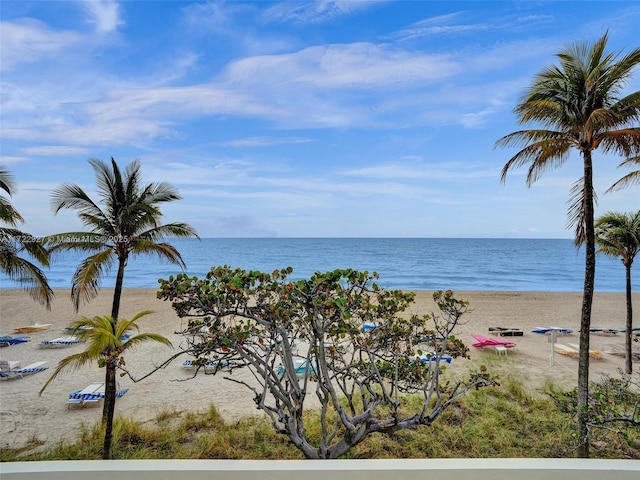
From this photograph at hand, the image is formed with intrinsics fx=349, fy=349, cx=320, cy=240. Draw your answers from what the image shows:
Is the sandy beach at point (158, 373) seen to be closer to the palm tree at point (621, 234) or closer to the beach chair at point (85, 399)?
the beach chair at point (85, 399)

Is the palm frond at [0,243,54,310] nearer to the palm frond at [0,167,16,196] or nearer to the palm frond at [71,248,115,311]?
the palm frond at [71,248,115,311]

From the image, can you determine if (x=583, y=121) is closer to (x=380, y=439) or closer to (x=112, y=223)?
(x=380, y=439)

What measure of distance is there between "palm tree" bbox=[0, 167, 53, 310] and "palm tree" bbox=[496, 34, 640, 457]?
297 inches

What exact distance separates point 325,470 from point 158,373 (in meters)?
9.25

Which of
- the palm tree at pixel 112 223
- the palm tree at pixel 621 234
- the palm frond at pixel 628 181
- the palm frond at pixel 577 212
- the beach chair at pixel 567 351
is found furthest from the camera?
the beach chair at pixel 567 351

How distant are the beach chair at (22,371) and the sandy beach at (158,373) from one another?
0.16m

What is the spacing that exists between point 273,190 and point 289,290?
4823 centimetres

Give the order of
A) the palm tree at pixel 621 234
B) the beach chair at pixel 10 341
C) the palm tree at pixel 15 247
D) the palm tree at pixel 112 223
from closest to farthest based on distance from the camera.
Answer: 1. the palm tree at pixel 15 247
2. the palm tree at pixel 112 223
3. the palm tree at pixel 621 234
4. the beach chair at pixel 10 341

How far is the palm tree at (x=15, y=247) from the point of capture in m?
5.41

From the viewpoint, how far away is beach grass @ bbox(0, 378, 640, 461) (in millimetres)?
5027

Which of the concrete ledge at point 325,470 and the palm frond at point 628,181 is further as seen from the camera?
the palm frond at point 628,181

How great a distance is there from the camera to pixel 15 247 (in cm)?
568

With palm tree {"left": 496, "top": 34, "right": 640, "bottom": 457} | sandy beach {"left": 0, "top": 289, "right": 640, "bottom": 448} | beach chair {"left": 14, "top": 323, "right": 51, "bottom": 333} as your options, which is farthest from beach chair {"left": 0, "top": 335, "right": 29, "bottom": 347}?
palm tree {"left": 496, "top": 34, "right": 640, "bottom": 457}

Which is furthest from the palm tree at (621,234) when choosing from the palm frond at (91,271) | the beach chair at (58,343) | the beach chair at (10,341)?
the beach chair at (10,341)
